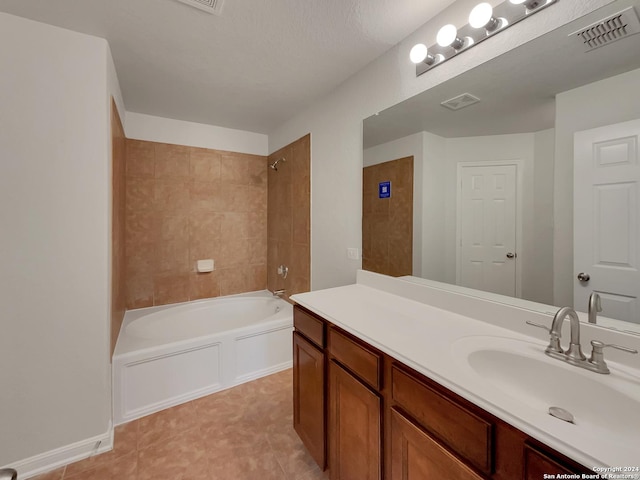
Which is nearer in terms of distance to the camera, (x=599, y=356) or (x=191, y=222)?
(x=599, y=356)

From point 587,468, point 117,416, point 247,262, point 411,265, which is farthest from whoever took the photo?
point 247,262

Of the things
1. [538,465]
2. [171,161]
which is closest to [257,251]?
[171,161]

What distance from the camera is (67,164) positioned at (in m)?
1.49

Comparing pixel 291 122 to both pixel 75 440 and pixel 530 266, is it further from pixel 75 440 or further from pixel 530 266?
pixel 75 440

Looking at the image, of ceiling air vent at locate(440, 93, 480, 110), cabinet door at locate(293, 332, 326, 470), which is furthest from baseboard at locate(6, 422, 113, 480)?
ceiling air vent at locate(440, 93, 480, 110)

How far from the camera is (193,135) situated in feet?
9.57

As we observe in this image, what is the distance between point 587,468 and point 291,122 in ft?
9.67

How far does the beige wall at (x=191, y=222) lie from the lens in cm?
269

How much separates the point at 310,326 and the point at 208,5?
1.70 meters

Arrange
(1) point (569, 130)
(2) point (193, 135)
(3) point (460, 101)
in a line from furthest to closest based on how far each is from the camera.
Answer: (2) point (193, 135), (3) point (460, 101), (1) point (569, 130)

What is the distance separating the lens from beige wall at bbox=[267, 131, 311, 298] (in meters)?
2.54

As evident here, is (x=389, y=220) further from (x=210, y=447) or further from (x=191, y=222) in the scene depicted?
(x=191, y=222)

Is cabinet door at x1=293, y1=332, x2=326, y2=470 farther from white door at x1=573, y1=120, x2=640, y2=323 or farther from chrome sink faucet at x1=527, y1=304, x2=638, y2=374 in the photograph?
white door at x1=573, y1=120, x2=640, y2=323

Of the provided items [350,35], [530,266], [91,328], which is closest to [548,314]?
[530,266]
